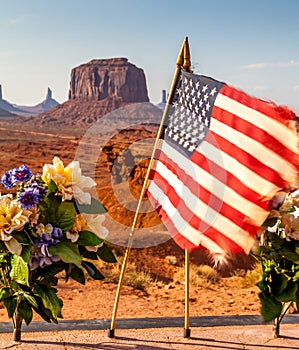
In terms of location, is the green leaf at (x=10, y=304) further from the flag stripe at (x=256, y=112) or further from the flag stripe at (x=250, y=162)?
the flag stripe at (x=256, y=112)

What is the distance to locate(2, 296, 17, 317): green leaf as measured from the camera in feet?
9.70

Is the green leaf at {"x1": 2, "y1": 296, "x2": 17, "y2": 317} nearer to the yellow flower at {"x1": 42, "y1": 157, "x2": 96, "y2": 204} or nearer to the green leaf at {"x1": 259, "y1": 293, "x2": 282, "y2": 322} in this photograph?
the yellow flower at {"x1": 42, "y1": 157, "x2": 96, "y2": 204}

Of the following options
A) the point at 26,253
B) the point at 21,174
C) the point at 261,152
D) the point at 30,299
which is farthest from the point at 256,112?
the point at 30,299

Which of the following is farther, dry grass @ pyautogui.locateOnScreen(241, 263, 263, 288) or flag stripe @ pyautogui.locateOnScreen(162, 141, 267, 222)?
dry grass @ pyautogui.locateOnScreen(241, 263, 263, 288)

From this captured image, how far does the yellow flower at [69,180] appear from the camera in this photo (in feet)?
9.52

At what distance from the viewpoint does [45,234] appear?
277cm

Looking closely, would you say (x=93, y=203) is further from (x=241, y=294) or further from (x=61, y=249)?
(x=241, y=294)

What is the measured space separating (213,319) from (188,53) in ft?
6.77

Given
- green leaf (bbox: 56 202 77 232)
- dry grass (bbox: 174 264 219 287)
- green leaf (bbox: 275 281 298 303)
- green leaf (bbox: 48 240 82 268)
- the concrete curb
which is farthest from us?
dry grass (bbox: 174 264 219 287)

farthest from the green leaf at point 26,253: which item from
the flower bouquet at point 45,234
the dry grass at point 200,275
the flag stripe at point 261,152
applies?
the dry grass at point 200,275

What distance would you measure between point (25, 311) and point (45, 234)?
0.51 meters

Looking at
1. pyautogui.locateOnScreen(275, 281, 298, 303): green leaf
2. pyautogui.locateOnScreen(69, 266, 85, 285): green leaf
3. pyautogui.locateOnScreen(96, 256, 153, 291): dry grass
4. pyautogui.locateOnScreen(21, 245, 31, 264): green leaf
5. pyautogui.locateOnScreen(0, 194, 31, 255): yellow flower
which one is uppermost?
pyautogui.locateOnScreen(0, 194, 31, 255): yellow flower

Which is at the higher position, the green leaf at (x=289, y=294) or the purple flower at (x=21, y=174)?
the purple flower at (x=21, y=174)

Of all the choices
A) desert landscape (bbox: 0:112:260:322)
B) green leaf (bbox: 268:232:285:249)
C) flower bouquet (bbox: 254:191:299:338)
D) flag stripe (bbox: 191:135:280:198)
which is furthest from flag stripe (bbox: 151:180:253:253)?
desert landscape (bbox: 0:112:260:322)
